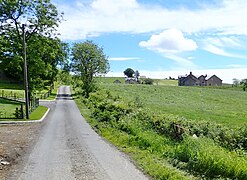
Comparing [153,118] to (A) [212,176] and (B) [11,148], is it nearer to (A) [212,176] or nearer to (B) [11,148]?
(B) [11,148]

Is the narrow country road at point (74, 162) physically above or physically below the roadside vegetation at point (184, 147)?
below

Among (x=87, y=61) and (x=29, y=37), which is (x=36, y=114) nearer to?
(x=29, y=37)

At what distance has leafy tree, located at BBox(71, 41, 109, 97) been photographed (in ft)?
252

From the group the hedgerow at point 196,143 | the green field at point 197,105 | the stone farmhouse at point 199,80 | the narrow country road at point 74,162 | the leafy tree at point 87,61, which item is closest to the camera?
the hedgerow at point 196,143

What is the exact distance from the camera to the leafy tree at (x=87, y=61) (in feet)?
252

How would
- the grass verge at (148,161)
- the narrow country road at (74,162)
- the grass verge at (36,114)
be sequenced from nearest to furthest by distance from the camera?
the grass verge at (148,161) → the narrow country road at (74,162) → the grass verge at (36,114)

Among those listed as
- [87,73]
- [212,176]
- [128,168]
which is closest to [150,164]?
Result: [128,168]

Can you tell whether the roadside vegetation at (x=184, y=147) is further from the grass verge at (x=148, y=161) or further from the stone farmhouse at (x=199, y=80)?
the stone farmhouse at (x=199, y=80)

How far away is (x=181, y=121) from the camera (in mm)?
16281

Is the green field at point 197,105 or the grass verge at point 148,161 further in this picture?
the green field at point 197,105

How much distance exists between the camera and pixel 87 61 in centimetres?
7756

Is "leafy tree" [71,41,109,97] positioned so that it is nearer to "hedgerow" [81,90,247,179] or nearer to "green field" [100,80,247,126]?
"green field" [100,80,247,126]

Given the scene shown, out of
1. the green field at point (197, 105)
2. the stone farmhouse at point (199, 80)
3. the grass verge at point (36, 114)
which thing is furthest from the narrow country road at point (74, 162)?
the stone farmhouse at point (199, 80)

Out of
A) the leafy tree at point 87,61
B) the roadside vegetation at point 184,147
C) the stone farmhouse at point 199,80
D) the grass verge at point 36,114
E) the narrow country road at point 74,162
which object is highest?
the leafy tree at point 87,61
